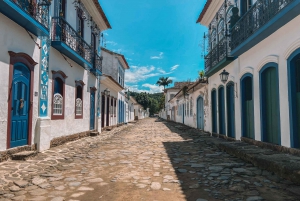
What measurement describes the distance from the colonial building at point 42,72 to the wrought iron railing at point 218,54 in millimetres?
6004

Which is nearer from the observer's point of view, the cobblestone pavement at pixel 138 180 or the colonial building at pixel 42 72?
the cobblestone pavement at pixel 138 180

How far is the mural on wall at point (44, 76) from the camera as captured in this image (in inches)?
258

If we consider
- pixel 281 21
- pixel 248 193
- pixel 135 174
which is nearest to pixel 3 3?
pixel 135 174

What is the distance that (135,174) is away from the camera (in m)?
4.30

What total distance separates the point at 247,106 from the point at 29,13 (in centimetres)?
745

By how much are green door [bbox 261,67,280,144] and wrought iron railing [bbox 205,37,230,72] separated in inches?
99.8

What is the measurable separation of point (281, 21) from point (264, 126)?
303 cm

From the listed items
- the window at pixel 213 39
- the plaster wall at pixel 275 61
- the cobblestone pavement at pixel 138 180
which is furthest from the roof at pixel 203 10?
the cobblestone pavement at pixel 138 180

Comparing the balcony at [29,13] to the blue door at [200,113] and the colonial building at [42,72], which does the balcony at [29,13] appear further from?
the blue door at [200,113]

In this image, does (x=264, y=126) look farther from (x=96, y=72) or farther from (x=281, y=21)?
(x=96, y=72)

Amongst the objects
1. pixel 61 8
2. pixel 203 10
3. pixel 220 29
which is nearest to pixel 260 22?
pixel 220 29

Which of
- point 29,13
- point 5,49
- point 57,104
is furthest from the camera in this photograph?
point 57,104

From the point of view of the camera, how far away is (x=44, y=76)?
22.0 ft

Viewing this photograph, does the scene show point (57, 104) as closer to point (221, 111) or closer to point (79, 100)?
point (79, 100)
